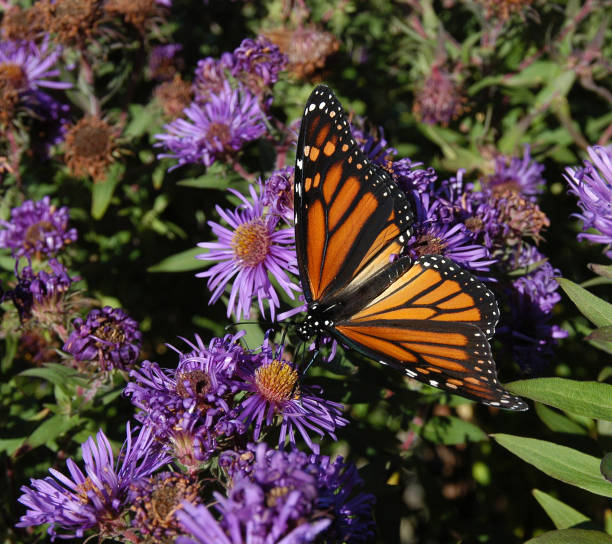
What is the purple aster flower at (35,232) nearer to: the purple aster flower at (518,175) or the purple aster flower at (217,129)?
the purple aster flower at (217,129)

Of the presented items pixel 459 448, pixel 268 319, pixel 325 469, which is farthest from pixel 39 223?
pixel 459 448

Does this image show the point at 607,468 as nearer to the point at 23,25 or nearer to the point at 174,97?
the point at 174,97

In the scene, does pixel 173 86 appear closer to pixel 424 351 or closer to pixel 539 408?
pixel 424 351

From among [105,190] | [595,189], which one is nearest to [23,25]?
[105,190]

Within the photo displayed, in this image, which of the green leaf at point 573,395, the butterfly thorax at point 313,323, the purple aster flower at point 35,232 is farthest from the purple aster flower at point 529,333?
the purple aster flower at point 35,232

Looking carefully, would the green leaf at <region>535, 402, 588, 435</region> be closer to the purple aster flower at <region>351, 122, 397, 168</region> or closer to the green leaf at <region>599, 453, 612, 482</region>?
the green leaf at <region>599, 453, 612, 482</region>


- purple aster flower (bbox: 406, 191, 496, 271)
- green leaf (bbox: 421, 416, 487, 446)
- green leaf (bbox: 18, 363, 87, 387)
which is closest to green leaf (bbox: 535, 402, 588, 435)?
green leaf (bbox: 421, 416, 487, 446)
